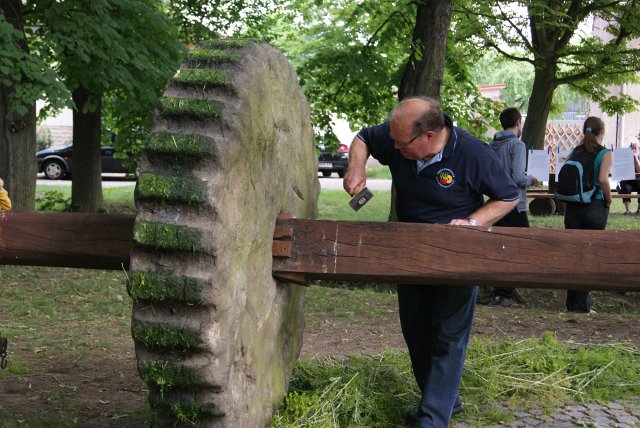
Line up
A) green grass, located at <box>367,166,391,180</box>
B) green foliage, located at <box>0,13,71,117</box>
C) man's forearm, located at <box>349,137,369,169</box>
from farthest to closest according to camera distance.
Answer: green grass, located at <box>367,166,391,180</box>
green foliage, located at <box>0,13,71,117</box>
man's forearm, located at <box>349,137,369,169</box>

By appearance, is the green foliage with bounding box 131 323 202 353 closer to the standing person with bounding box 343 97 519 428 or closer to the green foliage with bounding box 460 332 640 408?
the standing person with bounding box 343 97 519 428

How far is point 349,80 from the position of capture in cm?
1307

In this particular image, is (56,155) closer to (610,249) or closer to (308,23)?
(308,23)

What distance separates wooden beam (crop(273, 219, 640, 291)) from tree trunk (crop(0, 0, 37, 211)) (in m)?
7.80

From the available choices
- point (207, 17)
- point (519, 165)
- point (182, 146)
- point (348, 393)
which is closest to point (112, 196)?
point (207, 17)

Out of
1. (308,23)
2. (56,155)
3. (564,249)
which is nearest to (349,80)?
(308,23)

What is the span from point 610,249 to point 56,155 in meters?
27.2

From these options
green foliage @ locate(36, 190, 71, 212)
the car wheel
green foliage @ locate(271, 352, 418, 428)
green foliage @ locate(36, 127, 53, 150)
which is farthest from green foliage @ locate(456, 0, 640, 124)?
green foliage @ locate(36, 127, 53, 150)

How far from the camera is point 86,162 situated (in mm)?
15062

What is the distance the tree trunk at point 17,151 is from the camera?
34.3 feet

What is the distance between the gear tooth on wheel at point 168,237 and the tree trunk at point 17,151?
7.99m

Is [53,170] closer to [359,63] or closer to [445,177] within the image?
[359,63]

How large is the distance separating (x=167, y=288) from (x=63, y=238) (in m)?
1.03

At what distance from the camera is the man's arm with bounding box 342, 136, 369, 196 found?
4.09m
